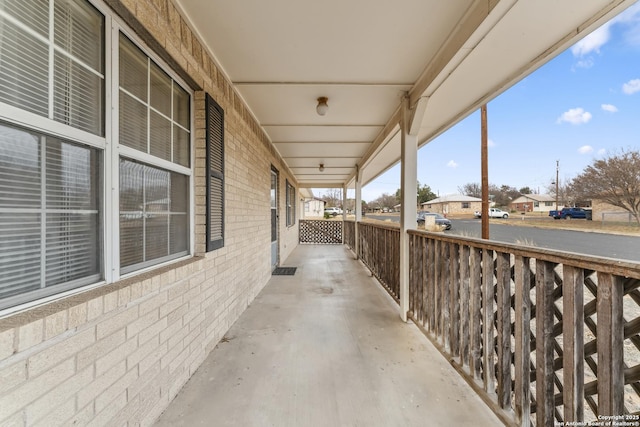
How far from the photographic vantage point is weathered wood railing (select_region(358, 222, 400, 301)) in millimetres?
3973

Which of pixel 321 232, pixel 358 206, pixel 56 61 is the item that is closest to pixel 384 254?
pixel 358 206

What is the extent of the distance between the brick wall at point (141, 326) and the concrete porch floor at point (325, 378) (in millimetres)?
220

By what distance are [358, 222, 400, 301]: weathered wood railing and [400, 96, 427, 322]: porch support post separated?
20.1 inches

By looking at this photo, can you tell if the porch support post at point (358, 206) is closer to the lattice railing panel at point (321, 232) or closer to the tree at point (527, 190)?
the lattice railing panel at point (321, 232)

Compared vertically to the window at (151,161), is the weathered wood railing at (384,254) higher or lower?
lower

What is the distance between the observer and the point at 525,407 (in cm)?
149

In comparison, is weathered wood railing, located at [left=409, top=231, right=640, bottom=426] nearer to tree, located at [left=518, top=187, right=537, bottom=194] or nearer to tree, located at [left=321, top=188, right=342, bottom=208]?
tree, located at [left=321, top=188, right=342, bottom=208]

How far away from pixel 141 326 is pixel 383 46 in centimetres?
264

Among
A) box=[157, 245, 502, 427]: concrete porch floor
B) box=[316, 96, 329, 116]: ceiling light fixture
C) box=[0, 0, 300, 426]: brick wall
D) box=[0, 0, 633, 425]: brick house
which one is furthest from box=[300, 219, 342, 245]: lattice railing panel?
box=[316, 96, 329, 116]: ceiling light fixture

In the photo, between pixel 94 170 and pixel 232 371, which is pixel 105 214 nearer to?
pixel 94 170

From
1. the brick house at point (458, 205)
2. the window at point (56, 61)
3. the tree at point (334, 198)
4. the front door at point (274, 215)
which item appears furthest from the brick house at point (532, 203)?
the window at point (56, 61)

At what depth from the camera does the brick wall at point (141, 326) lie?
97cm

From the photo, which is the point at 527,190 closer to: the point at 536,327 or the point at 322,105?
the point at 322,105

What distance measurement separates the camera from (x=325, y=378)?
209cm
